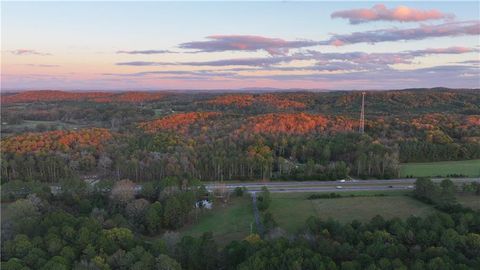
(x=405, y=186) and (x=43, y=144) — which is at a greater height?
(x=43, y=144)

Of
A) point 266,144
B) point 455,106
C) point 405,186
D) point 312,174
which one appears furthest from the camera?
point 455,106

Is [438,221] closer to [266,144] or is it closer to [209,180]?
[209,180]

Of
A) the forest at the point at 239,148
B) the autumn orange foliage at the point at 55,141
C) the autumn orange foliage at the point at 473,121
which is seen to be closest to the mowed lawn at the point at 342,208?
the forest at the point at 239,148

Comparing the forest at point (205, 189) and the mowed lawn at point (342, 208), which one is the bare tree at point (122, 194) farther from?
the mowed lawn at point (342, 208)

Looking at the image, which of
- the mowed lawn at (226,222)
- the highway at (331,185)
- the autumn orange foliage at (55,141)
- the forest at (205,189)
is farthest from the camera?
the autumn orange foliage at (55,141)

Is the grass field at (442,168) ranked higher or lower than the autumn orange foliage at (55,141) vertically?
lower

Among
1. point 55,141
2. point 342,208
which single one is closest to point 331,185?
point 342,208

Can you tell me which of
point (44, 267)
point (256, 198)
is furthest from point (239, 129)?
point (44, 267)

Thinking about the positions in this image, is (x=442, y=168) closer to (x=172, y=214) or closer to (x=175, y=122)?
(x=172, y=214)
